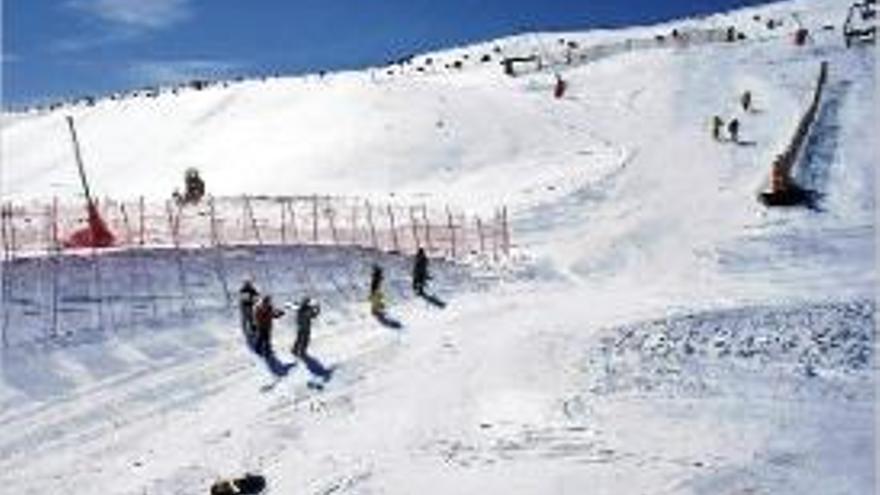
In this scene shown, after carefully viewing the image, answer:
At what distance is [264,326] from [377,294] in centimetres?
422

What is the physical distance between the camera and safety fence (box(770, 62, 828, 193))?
48125 millimetres

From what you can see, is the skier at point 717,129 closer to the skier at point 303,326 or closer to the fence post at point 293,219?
the fence post at point 293,219

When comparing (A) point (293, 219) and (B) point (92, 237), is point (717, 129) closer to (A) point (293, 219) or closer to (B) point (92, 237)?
(A) point (293, 219)

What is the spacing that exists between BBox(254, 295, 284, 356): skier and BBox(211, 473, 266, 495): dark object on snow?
25.6 feet

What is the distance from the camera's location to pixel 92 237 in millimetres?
40406

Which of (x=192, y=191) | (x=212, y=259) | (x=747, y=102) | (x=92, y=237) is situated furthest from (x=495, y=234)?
(x=747, y=102)

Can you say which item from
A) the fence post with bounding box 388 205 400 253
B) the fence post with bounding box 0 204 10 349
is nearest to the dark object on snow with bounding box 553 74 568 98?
the fence post with bounding box 388 205 400 253

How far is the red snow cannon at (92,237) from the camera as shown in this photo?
3998cm

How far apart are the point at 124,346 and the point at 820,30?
2580 inches

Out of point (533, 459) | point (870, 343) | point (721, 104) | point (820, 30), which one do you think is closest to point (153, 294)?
point (533, 459)

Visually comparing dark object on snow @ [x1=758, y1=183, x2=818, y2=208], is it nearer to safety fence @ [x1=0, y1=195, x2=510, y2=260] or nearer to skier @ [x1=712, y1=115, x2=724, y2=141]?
safety fence @ [x1=0, y1=195, x2=510, y2=260]

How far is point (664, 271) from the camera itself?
4191cm

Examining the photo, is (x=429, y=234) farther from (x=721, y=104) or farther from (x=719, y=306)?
(x=721, y=104)

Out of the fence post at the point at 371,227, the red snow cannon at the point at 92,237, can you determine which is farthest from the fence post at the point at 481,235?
the red snow cannon at the point at 92,237
